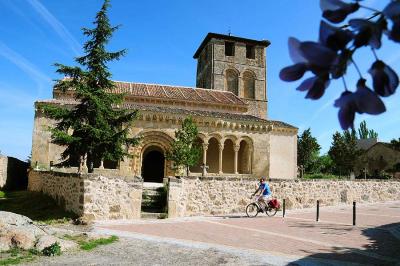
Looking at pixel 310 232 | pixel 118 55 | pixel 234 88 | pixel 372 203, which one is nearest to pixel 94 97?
pixel 118 55

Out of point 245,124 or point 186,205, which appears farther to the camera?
point 245,124

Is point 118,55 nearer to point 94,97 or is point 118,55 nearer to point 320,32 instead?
point 94,97

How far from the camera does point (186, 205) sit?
52.2 feet

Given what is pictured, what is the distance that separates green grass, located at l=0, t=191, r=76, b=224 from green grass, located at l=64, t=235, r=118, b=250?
327cm

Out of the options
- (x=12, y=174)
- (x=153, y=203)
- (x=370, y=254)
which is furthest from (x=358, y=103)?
(x=12, y=174)

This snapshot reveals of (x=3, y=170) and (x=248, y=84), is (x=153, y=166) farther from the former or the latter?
(x=248, y=84)

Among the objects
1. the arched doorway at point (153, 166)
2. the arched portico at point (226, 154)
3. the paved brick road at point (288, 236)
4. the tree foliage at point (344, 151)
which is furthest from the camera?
the tree foliage at point (344, 151)

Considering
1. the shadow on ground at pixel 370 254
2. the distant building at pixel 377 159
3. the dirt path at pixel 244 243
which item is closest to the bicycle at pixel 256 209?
the dirt path at pixel 244 243

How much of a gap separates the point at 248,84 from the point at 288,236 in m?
34.0

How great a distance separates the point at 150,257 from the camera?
25.2 ft

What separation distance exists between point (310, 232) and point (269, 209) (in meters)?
4.40

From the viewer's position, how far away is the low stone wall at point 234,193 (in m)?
15.7

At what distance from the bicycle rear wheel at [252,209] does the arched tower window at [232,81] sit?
27.6 meters

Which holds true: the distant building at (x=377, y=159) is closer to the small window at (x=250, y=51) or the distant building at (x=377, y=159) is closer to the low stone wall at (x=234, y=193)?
the small window at (x=250, y=51)
